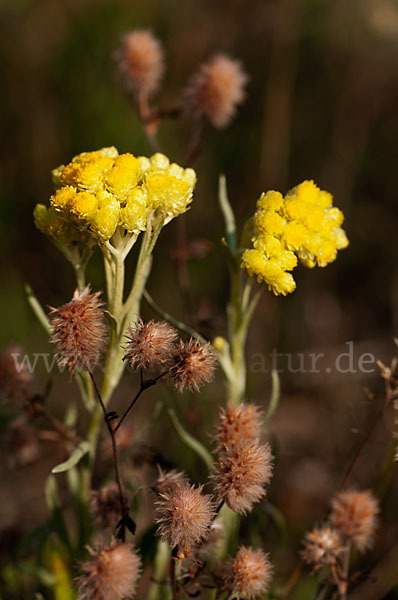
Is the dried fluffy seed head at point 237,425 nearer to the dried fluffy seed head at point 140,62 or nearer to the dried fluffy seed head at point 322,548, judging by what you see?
the dried fluffy seed head at point 322,548

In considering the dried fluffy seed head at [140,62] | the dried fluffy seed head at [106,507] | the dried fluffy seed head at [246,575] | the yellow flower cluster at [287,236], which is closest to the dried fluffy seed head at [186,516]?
the dried fluffy seed head at [246,575]

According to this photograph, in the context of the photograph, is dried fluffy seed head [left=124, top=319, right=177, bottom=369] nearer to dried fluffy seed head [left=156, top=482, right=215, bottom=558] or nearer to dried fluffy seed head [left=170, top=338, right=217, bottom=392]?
dried fluffy seed head [left=170, top=338, right=217, bottom=392]

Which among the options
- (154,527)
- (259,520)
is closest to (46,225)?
(154,527)

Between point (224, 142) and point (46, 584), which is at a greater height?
point (224, 142)

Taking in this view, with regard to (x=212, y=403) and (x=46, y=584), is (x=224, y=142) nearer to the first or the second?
(x=212, y=403)

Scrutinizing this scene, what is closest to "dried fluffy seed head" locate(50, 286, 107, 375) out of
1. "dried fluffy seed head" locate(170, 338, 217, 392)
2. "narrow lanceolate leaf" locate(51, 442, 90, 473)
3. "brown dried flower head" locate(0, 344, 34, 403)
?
"dried fluffy seed head" locate(170, 338, 217, 392)

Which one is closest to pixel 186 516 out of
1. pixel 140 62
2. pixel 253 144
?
pixel 140 62
